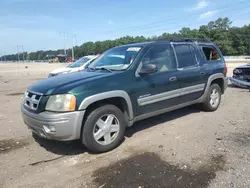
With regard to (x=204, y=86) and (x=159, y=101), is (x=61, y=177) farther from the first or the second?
(x=204, y=86)

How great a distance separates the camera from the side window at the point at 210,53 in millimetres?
6001

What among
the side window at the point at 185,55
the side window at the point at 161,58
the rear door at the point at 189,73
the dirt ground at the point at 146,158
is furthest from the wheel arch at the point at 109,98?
the side window at the point at 185,55

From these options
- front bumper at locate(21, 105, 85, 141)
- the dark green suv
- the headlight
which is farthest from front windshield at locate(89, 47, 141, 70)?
front bumper at locate(21, 105, 85, 141)

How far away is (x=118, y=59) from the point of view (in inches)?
191

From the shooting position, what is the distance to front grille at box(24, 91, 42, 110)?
3.81 m

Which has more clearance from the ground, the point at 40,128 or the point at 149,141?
the point at 40,128

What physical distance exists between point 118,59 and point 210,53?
108 inches

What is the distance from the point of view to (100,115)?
3887 millimetres

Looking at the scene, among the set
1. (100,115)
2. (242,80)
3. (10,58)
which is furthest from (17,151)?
(10,58)

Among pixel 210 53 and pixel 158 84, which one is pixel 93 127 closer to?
pixel 158 84

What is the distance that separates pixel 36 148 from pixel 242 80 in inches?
341

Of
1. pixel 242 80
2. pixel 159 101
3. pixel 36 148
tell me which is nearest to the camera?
pixel 36 148

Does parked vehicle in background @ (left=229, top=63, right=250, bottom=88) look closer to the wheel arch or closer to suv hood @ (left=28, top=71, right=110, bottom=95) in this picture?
the wheel arch

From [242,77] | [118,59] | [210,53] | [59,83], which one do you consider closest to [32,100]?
[59,83]
